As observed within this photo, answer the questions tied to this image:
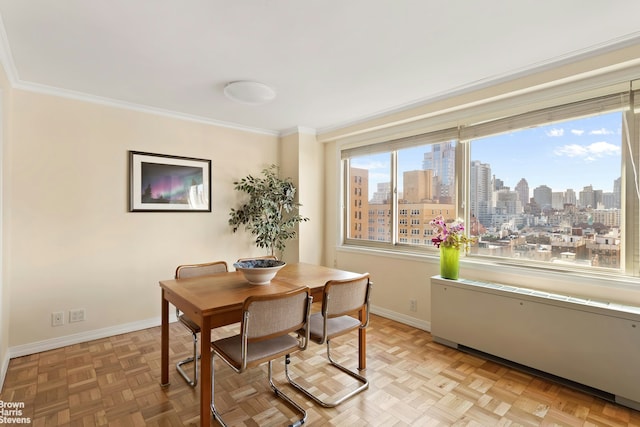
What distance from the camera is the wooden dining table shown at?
5.57 feet

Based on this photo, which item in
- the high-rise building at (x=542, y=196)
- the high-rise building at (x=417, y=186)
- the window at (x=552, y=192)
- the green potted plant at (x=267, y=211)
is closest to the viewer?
the window at (x=552, y=192)

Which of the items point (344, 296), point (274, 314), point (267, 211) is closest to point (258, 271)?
point (274, 314)

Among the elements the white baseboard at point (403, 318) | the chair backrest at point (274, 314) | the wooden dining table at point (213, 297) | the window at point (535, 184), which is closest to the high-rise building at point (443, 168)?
the window at point (535, 184)

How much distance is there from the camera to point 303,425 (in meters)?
1.88

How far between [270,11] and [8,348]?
3420mm

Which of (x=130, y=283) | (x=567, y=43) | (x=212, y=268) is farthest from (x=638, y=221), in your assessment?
(x=130, y=283)

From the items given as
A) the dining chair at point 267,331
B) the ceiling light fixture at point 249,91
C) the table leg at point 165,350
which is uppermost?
the ceiling light fixture at point 249,91

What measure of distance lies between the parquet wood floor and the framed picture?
1501mm

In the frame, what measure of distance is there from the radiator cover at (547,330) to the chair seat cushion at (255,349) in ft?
5.37

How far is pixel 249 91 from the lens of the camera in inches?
110

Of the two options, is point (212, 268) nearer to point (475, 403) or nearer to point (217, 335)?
point (217, 335)

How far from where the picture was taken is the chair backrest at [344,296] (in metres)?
2.03

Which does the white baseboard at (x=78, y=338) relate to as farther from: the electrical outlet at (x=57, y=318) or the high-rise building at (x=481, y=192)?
the high-rise building at (x=481, y=192)

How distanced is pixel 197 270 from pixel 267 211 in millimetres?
1514
